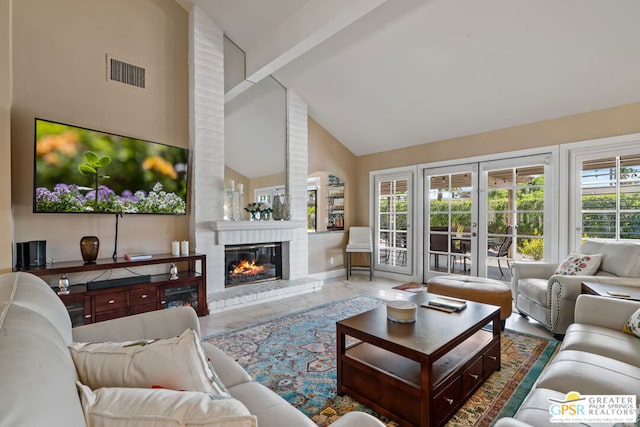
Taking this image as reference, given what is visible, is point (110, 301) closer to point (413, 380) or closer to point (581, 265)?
point (413, 380)

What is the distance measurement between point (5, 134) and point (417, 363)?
3.55m

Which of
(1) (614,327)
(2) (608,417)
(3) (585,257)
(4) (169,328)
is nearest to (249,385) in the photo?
(4) (169,328)

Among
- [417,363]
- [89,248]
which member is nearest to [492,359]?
[417,363]

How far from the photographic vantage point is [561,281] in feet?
9.15

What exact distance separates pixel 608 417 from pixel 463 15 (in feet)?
11.1

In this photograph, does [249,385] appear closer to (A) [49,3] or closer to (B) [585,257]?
(B) [585,257]

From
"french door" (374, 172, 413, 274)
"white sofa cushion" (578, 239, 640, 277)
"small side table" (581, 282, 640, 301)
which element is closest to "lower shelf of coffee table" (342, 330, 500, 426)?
"small side table" (581, 282, 640, 301)

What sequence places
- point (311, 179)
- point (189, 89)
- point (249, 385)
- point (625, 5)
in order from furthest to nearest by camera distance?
point (311, 179) → point (189, 89) → point (625, 5) → point (249, 385)

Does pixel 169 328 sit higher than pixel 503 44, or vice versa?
pixel 503 44

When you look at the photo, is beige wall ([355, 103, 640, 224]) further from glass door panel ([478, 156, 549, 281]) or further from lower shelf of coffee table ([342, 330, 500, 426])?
lower shelf of coffee table ([342, 330, 500, 426])

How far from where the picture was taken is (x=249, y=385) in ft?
4.51

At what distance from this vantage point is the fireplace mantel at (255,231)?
4.08 meters

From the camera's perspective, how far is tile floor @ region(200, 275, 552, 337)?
3.24m

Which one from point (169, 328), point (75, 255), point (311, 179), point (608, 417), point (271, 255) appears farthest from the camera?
point (311, 179)
